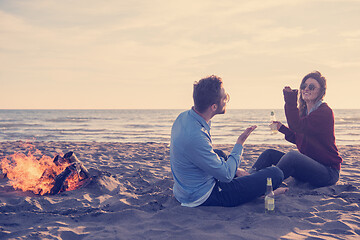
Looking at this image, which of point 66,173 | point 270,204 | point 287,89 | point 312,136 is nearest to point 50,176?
point 66,173

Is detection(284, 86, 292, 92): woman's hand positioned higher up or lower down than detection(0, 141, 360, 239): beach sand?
higher up

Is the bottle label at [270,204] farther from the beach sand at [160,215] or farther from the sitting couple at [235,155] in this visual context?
the sitting couple at [235,155]

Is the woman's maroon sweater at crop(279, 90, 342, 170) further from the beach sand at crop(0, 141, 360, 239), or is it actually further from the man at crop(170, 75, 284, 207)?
the man at crop(170, 75, 284, 207)

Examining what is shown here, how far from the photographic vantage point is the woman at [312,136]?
516 cm

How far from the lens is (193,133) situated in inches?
150

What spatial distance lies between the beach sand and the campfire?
0.20m

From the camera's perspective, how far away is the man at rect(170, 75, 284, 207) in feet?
12.5

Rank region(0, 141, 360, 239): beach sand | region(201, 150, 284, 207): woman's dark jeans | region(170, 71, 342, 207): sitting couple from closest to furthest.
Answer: region(0, 141, 360, 239): beach sand
region(170, 71, 342, 207): sitting couple
region(201, 150, 284, 207): woman's dark jeans

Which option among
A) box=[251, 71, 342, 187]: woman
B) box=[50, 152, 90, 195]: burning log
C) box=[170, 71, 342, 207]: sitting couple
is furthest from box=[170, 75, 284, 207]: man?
box=[50, 152, 90, 195]: burning log

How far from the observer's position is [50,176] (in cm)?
592

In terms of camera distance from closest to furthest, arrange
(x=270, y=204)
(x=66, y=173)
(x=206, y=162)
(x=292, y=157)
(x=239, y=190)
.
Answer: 1. (x=206, y=162)
2. (x=270, y=204)
3. (x=239, y=190)
4. (x=292, y=157)
5. (x=66, y=173)

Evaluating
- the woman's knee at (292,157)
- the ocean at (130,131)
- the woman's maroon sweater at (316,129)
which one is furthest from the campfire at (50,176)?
the ocean at (130,131)

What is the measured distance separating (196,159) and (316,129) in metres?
2.43

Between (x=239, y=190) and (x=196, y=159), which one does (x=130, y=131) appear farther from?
(x=196, y=159)
